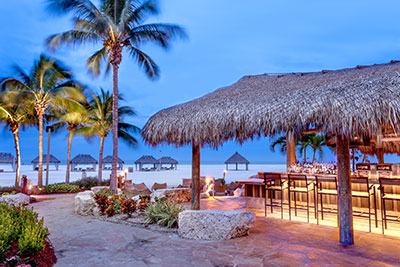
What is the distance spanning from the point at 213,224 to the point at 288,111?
2397 mm

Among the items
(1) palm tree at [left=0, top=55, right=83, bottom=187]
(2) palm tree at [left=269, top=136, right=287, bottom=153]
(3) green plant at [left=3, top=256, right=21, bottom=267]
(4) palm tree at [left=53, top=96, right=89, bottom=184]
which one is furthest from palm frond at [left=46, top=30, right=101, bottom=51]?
(2) palm tree at [left=269, top=136, right=287, bottom=153]

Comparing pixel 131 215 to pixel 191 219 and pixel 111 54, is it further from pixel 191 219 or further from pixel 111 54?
pixel 111 54

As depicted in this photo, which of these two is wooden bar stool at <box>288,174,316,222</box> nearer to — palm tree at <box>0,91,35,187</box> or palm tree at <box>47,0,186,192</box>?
palm tree at <box>47,0,186,192</box>

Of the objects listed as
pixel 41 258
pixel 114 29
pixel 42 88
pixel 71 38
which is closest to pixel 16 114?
pixel 42 88

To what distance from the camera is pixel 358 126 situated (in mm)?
3891

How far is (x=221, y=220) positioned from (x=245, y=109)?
208 centimetres

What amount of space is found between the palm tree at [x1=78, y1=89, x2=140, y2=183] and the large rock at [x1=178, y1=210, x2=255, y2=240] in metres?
12.9

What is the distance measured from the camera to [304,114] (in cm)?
422

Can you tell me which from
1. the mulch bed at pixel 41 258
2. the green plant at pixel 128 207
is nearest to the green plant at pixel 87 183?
the green plant at pixel 128 207

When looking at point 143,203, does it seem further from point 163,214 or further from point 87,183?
point 87,183

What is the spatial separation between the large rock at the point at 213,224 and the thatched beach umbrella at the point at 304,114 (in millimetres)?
1459

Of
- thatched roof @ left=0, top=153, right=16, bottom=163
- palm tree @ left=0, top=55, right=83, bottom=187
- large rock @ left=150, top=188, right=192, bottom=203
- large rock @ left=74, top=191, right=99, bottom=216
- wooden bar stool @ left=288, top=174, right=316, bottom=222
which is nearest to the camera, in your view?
wooden bar stool @ left=288, top=174, right=316, bottom=222

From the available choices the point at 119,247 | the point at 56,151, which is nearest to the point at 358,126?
the point at 119,247

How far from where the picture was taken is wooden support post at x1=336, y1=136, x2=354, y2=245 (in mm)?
4590
